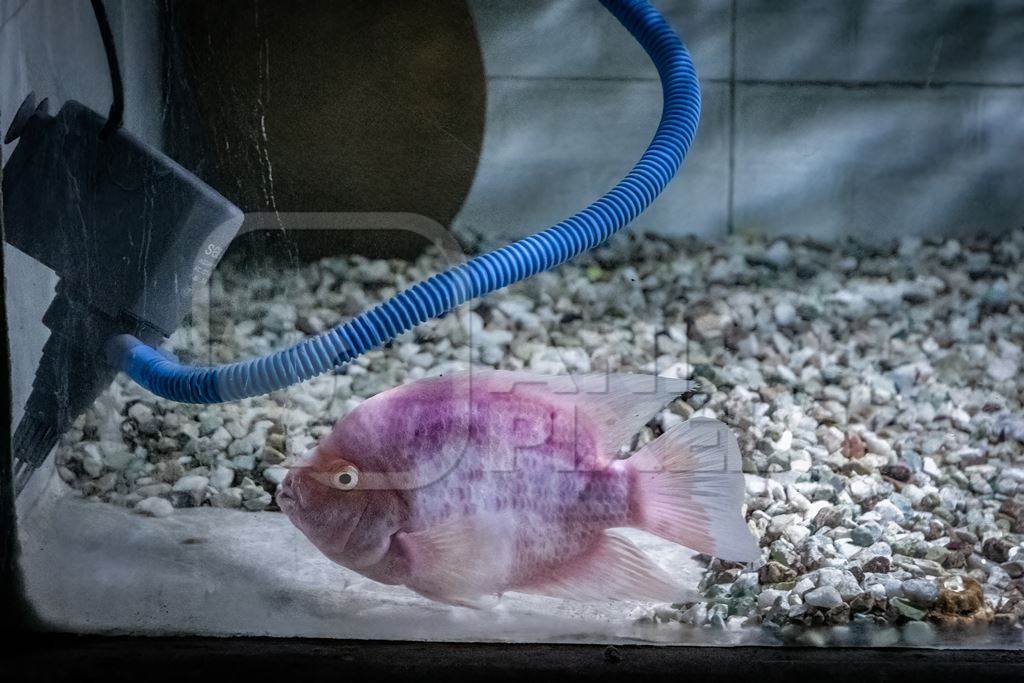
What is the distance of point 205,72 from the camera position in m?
1.03

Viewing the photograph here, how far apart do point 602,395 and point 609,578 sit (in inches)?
7.9

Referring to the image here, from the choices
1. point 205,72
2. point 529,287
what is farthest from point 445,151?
point 205,72

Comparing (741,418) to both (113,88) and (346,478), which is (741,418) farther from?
(113,88)

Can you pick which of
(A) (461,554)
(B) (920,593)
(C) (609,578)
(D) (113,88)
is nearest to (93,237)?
(D) (113,88)

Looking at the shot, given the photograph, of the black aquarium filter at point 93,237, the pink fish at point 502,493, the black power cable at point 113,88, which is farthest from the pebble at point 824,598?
the black power cable at point 113,88

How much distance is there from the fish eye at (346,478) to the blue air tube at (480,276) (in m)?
0.11

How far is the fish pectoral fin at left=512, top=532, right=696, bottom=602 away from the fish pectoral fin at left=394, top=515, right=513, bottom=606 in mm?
44

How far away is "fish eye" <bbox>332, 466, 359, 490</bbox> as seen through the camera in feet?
3.09

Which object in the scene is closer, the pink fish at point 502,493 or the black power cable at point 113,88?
the pink fish at point 502,493

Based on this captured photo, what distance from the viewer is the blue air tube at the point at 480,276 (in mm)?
956

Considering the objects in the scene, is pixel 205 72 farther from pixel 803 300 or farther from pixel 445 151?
pixel 803 300

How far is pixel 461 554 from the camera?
3.10 feet

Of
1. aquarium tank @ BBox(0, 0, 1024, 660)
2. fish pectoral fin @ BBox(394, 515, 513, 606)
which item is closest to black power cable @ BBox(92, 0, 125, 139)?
aquarium tank @ BBox(0, 0, 1024, 660)

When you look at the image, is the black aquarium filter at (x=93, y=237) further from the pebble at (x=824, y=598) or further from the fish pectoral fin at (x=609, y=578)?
the pebble at (x=824, y=598)
